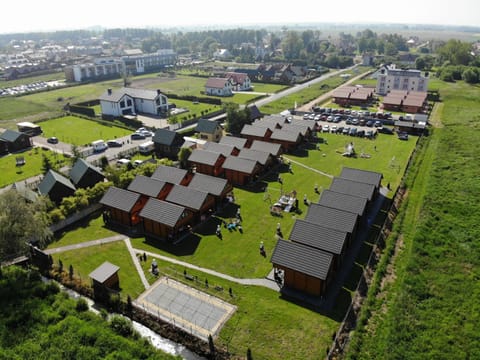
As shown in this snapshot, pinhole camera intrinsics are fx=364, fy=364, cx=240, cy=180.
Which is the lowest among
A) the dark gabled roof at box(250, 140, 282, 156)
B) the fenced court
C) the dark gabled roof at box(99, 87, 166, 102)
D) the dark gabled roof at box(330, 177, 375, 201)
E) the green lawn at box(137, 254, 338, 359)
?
the fenced court

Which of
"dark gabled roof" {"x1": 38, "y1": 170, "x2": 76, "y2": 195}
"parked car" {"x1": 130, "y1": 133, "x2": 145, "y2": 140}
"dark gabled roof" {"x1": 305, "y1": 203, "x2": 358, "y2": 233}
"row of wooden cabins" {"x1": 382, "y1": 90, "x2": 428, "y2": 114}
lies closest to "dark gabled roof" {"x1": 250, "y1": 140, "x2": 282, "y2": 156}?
"dark gabled roof" {"x1": 305, "y1": 203, "x2": 358, "y2": 233}

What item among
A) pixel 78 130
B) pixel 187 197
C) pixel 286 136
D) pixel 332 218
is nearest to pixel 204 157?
pixel 187 197

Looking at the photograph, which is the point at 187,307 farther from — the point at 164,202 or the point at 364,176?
the point at 364,176

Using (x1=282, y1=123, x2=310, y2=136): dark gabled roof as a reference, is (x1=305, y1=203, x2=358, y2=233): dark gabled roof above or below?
below

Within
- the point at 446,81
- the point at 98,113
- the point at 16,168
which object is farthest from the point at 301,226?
the point at 446,81

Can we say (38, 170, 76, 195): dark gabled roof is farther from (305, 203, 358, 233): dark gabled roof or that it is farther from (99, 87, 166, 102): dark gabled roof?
(99, 87, 166, 102): dark gabled roof

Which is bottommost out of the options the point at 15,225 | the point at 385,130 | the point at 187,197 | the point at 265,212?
the point at 265,212

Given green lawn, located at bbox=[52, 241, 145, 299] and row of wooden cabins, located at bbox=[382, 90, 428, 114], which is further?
row of wooden cabins, located at bbox=[382, 90, 428, 114]
